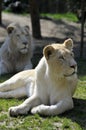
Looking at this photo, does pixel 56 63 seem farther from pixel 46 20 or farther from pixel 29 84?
pixel 46 20

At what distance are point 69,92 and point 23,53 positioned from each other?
3.68 m

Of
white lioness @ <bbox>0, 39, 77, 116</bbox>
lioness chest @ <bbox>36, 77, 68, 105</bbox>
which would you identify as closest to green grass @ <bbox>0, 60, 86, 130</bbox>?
white lioness @ <bbox>0, 39, 77, 116</bbox>

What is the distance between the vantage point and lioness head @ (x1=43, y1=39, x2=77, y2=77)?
5633 millimetres

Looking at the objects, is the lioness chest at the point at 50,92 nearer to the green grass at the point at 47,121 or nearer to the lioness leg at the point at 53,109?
the lioness leg at the point at 53,109

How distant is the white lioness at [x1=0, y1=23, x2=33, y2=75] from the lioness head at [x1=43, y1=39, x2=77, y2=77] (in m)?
3.61

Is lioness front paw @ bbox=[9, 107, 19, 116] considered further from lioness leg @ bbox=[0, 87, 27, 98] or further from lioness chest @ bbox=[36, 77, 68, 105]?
lioness leg @ bbox=[0, 87, 27, 98]

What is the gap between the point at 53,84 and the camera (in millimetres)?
6020

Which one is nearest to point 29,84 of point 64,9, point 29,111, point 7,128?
point 29,111

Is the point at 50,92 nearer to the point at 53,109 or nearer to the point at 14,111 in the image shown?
the point at 53,109

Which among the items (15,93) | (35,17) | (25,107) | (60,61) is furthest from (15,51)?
(35,17)

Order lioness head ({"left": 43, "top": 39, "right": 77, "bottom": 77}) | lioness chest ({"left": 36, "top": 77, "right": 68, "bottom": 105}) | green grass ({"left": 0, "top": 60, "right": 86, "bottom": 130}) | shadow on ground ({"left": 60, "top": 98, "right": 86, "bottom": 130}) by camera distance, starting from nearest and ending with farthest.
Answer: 1. green grass ({"left": 0, "top": 60, "right": 86, "bottom": 130})
2. lioness head ({"left": 43, "top": 39, "right": 77, "bottom": 77})
3. shadow on ground ({"left": 60, "top": 98, "right": 86, "bottom": 130})
4. lioness chest ({"left": 36, "top": 77, "right": 68, "bottom": 105})

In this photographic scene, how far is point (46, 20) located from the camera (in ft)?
80.4

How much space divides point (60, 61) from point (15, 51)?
421 cm

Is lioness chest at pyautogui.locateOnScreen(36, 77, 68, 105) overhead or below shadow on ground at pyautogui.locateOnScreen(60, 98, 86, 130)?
overhead
